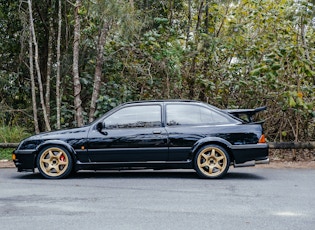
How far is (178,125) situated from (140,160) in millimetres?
1010

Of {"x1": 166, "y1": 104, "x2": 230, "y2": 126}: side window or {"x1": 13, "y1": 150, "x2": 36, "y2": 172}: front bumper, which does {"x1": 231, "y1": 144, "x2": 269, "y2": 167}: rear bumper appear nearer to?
{"x1": 166, "y1": 104, "x2": 230, "y2": 126}: side window

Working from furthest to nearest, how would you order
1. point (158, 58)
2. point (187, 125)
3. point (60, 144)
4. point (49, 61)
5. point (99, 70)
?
point (49, 61)
point (99, 70)
point (158, 58)
point (187, 125)
point (60, 144)

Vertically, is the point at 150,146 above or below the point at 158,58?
below

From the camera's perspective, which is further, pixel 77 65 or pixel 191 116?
pixel 77 65

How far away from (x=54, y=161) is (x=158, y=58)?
5080mm

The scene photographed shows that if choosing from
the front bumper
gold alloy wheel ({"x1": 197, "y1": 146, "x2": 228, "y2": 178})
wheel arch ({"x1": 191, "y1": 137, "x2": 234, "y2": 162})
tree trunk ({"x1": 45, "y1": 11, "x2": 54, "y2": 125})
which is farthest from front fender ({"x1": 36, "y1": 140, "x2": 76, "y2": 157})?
tree trunk ({"x1": 45, "y1": 11, "x2": 54, "y2": 125})

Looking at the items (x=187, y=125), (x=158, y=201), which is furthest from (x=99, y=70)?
(x=158, y=201)

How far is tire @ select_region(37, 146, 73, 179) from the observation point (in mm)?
8859

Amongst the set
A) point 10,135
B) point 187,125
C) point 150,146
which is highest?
point 187,125

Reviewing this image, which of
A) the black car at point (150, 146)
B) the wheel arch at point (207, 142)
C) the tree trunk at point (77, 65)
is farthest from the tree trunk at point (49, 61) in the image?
the wheel arch at point (207, 142)

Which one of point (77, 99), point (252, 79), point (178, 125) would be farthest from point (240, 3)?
point (178, 125)

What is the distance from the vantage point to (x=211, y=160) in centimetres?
882

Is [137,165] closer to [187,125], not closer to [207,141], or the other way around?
[187,125]

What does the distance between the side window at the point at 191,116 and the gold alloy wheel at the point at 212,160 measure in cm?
59
